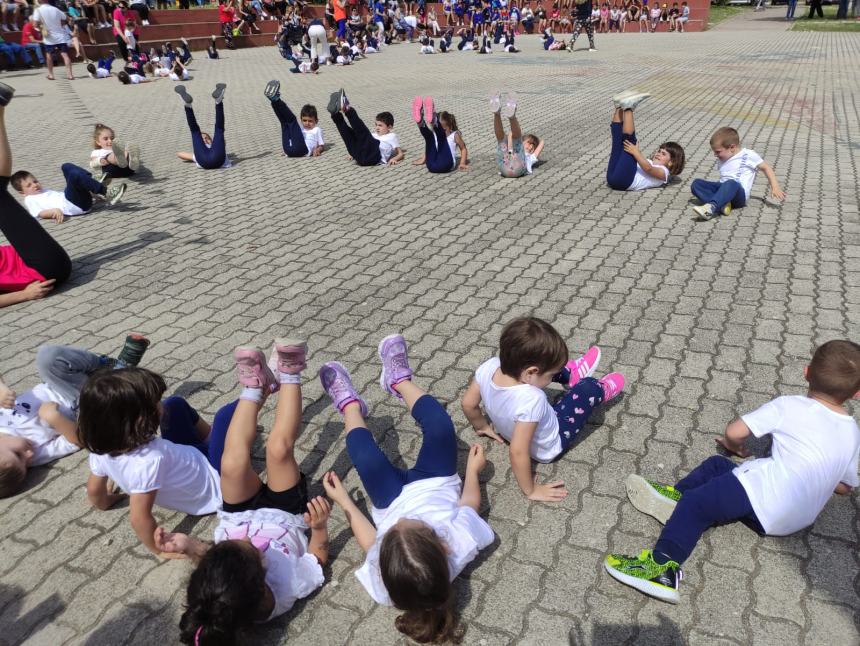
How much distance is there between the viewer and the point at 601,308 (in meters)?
4.34

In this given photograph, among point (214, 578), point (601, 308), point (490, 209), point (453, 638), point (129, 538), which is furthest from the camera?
point (490, 209)

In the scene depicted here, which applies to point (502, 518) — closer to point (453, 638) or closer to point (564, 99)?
point (453, 638)

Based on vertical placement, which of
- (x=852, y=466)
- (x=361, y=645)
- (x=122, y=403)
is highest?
(x=122, y=403)

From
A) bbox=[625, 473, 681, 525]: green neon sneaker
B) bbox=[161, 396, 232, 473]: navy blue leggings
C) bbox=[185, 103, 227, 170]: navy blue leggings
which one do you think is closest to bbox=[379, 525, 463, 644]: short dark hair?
bbox=[625, 473, 681, 525]: green neon sneaker

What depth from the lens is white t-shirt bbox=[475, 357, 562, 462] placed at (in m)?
2.69

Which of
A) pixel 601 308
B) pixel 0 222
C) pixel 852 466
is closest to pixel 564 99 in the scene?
pixel 601 308

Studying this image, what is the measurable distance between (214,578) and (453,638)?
0.85 metres

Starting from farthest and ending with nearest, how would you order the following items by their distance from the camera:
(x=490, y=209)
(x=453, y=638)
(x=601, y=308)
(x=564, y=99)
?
(x=564, y=99)
(x=490, y=209)
(x=601, y=308)
(x=453, y=638)

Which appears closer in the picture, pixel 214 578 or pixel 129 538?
pixel 214 578

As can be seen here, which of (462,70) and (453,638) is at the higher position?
(462,70)

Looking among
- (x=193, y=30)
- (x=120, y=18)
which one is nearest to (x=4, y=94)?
(x=120, y=18)

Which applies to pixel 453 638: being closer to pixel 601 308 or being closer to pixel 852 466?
pixel 852 466

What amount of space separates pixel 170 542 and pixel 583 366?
7.51 feet

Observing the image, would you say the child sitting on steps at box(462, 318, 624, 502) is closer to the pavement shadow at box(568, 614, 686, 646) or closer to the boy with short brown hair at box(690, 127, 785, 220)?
the pavement shadow at box(568, 614, 686, 646)
